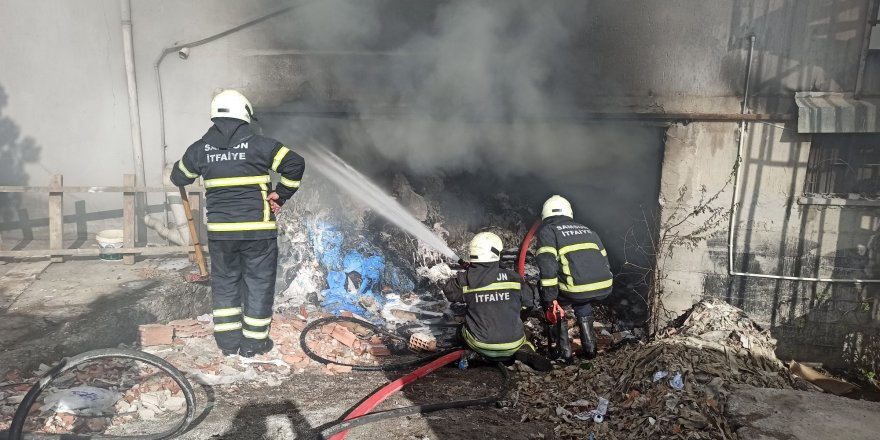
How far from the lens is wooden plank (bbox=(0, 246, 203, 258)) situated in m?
6.80

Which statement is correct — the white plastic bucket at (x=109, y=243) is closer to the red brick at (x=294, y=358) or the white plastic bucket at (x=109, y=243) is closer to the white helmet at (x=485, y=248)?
the red brick at (x=294, y=358)

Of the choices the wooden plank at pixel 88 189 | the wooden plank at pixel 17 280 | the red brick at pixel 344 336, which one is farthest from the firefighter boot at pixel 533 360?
the wooden plank at pixel 17 280

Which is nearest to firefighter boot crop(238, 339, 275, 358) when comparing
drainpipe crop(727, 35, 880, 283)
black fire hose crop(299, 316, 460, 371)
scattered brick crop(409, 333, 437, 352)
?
black fire hose crop(299, 316, 460, 371)

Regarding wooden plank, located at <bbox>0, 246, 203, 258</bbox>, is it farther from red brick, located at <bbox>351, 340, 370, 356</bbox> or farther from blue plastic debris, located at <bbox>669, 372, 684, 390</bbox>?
blue plastic debris, located at <bbox>669, 372, 684, 390</bbox>

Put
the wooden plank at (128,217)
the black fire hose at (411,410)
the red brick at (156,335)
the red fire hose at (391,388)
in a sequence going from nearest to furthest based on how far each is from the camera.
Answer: the black fire hose at (411,410) < the red fire hose at (391,388) < the red brick at (156,335) < the wooden plank at (128,217)

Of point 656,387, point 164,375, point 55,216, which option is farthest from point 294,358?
point 55,216

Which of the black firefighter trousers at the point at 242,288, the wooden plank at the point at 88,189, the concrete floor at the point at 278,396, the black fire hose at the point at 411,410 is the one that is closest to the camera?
the black fire hose at the point at 411,410

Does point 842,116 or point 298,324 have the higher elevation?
point 842,116

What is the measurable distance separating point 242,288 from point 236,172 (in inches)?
43.4

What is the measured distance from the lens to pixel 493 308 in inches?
202

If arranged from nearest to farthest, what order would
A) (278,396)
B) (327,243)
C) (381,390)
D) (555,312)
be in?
(381,390), (278,396), (555,312), (327,243)

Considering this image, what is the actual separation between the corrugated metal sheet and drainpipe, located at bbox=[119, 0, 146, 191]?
28.5 ft

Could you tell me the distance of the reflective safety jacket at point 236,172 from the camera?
190 inches

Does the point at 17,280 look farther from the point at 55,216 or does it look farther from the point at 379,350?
the point at 379,350
